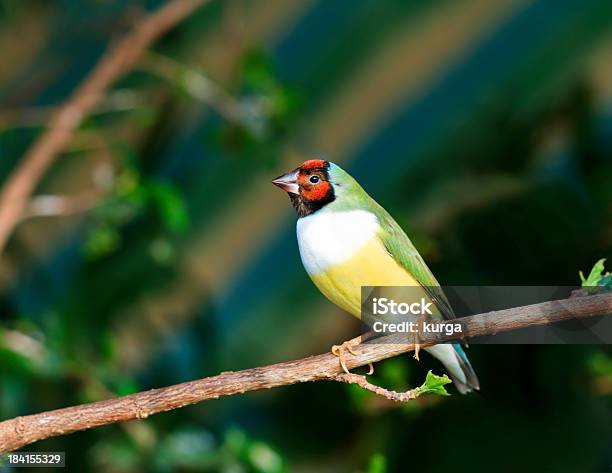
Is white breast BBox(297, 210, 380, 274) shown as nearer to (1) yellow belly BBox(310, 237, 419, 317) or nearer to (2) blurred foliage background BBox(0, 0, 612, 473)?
(1) yellow belly BBox(310, 237, 419, 317)

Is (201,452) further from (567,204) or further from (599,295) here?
(599,295)

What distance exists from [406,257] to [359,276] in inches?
2.6

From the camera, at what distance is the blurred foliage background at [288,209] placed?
1.30 m

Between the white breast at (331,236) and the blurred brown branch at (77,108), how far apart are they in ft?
2.48

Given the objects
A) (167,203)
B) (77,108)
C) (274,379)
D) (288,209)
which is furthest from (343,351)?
(288,209)

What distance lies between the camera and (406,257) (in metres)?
0.79

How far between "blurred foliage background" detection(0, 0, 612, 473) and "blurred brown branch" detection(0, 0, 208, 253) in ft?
0.21

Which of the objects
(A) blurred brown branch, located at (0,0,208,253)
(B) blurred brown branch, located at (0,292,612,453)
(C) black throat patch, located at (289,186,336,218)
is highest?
(A) blurred brown branch, located at (0,0,208,253)

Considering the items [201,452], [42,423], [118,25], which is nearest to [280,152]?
[118,25]

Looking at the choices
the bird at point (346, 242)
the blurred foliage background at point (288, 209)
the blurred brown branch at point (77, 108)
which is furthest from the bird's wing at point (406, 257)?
the blurred brown branch at point (77, 108)

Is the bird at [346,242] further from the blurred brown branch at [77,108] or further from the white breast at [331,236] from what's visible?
the blurred brown branch at [77,108]

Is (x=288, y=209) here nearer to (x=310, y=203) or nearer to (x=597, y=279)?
(x=310, y=203)

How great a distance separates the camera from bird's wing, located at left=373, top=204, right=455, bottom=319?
0.78 meters

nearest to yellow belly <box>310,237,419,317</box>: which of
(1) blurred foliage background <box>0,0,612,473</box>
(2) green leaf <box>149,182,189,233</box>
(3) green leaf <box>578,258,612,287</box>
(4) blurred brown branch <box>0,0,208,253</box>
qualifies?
(3) green leaf <box>578,258,612,287</box>
